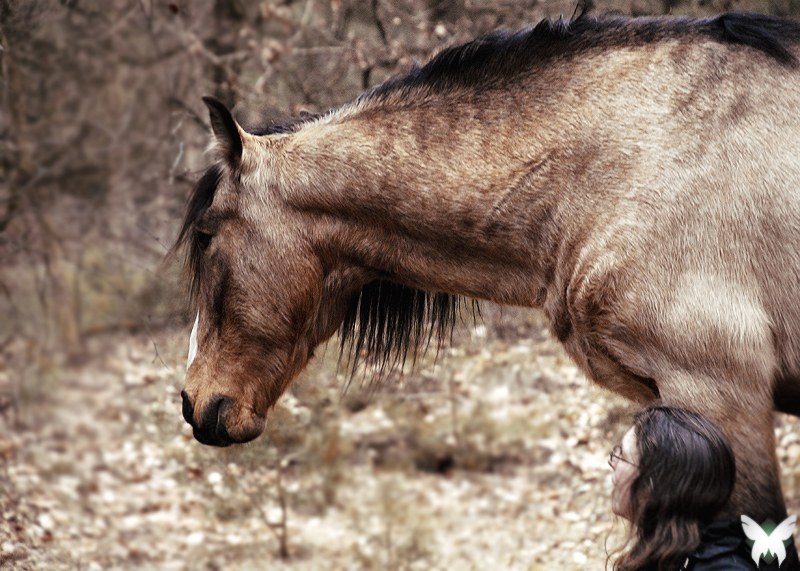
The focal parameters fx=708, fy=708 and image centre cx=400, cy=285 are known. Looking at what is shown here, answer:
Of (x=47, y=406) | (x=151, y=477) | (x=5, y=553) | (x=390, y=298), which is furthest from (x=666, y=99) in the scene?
(x=47, y=406)

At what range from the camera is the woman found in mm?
2119

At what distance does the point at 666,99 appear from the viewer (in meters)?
2.50

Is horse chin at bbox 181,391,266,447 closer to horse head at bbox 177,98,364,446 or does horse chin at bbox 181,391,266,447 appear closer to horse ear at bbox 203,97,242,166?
horse head at bbox 177,98,364,446

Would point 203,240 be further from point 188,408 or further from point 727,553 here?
point 727,553

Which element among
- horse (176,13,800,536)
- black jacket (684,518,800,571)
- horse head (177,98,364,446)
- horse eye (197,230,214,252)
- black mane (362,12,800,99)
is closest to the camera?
black jacket (684,518,800,571)

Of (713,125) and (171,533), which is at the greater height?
(713,125)

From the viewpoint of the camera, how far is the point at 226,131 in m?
2.77

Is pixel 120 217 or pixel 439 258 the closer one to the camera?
pixel 439 258

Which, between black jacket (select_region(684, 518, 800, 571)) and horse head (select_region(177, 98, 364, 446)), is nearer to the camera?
black jacket (select_region(684, 518, 800, 571))

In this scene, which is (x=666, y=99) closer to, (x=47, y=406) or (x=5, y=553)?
(x=5, y=553)

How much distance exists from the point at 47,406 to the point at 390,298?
5286 millimetres

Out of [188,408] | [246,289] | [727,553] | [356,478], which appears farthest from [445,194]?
[356,478]

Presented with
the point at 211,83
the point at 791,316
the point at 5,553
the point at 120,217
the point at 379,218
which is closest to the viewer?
the point at 791,316

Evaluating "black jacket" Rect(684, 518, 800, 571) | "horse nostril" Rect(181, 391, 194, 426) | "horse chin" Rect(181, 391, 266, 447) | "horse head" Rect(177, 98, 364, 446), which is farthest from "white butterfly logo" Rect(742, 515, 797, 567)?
"horse nostril" Rect(181, 391, 194, 426)
